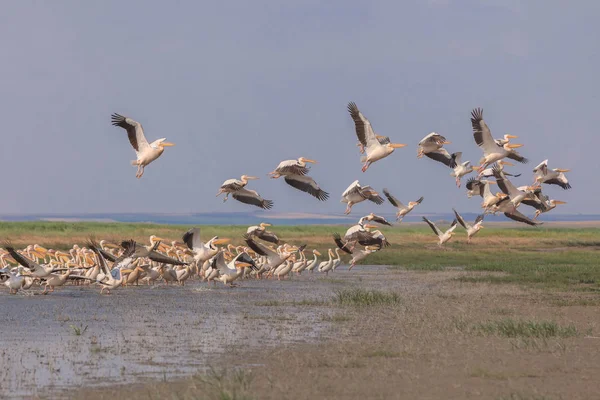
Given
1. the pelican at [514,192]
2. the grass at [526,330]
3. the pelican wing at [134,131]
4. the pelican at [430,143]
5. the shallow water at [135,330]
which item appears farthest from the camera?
the pelican at [514,192]

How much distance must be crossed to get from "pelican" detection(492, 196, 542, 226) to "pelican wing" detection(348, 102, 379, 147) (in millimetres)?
4771

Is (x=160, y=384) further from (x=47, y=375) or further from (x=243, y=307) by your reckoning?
(x=243, y=307)

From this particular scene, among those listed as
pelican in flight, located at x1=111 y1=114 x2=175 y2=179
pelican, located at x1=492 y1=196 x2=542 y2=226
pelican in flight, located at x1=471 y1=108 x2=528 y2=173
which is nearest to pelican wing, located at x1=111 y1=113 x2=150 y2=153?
pelican in flight, located at x1=111 y1=114 x2=175 y2=179

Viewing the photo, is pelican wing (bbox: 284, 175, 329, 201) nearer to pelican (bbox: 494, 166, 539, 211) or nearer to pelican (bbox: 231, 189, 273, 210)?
pelican (bbox: 231, 189, 273, 210)

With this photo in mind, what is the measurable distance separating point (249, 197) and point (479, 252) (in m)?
22.8

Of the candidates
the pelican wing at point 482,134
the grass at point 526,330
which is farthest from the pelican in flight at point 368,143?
the grass at point 526,330

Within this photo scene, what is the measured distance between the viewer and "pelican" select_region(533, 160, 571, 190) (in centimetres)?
2300

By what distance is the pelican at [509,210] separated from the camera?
22906 millimetres

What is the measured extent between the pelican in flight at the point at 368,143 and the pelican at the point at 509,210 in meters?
4.21

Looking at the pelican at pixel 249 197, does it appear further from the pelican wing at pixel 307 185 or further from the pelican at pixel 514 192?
the pelican at pixel 514 192

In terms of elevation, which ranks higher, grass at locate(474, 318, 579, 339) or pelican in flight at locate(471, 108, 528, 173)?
pelican in flight at locate(471, 108, 528, 173)

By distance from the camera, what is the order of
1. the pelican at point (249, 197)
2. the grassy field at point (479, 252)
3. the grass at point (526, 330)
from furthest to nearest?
the grassy field at point (479, 252)
the pelican at point (249, 197)
the grass at point (526, 330)

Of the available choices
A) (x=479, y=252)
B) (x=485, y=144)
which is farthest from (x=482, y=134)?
(x=479, y=252)

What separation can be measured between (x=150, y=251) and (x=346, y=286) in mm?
5453
